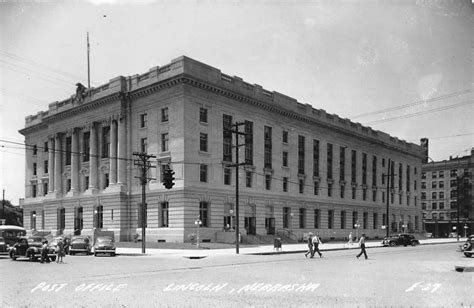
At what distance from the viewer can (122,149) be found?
55.1 metres

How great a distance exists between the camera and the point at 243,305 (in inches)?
453

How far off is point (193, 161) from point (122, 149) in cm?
1113

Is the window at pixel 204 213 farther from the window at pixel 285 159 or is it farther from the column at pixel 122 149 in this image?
the window at pixel 285 159

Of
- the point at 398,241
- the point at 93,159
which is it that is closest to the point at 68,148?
the point at 93,159

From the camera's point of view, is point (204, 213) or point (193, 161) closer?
point (193, 161)

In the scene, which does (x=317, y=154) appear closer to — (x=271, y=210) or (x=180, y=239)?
(x=271, y=210)

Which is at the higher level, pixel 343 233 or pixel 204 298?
pixel 204 298

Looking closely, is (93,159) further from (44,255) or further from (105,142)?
(44,255)

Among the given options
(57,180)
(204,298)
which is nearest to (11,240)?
(204,298)

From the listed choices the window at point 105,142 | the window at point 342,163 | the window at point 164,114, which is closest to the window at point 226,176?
the window at point 164,114

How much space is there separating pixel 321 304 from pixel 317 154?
5762 centimetres

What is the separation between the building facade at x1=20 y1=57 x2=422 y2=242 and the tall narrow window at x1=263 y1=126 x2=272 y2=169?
0.13 meters

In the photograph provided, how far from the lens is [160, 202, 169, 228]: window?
50375 millimetres

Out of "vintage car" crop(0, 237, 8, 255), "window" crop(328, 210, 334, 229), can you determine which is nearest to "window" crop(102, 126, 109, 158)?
"vintage car" crop(0, 237, 8, 255)
